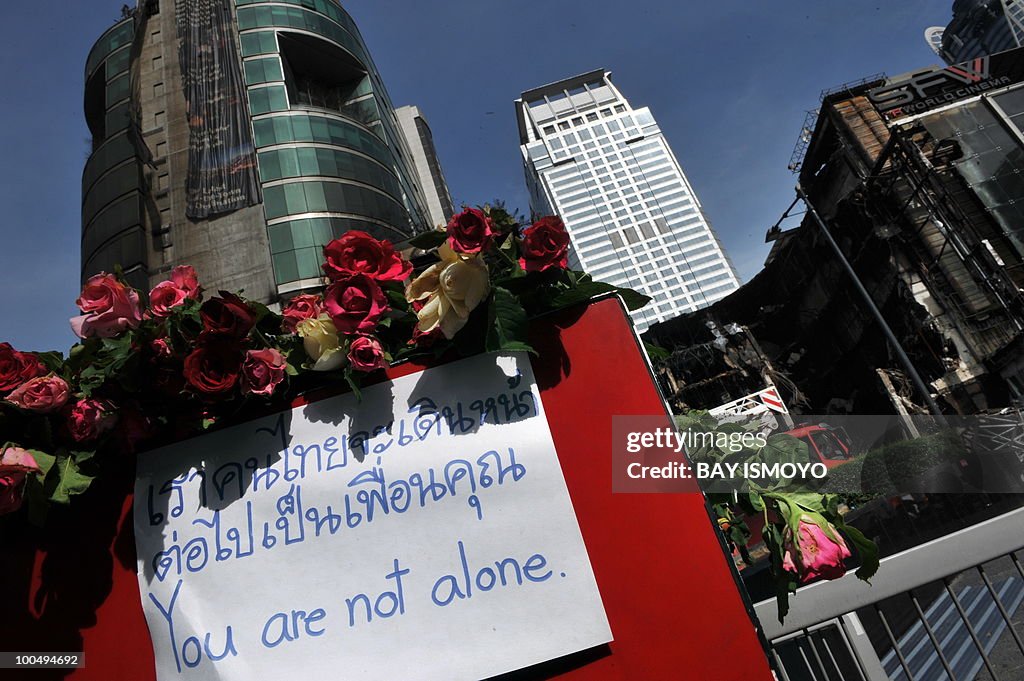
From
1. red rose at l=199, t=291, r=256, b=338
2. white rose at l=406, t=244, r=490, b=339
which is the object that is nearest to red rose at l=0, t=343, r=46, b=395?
red rose at l=199, t=291, r=256, b=338

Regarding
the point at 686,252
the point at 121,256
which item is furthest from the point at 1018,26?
the point at 121,256

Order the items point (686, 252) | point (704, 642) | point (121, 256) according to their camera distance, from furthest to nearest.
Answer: point (686, 252) → point (121, 256) → point (704, 642)

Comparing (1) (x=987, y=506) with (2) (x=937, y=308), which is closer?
(1) (x=987, y=506)

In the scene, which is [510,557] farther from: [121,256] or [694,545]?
[121,256]

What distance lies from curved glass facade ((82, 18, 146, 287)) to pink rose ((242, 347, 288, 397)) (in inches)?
981

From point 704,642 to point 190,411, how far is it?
1.87 meters

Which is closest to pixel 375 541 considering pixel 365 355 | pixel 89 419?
pixel 365 355

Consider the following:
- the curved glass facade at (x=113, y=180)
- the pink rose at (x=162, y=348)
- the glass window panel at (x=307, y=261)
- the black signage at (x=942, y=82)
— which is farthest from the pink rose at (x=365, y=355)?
the black signage at (x=942, y=82)

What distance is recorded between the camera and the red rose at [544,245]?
1.74m

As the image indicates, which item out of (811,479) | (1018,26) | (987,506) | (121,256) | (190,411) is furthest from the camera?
(1018,26)

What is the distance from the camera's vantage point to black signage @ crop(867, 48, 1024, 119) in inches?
928

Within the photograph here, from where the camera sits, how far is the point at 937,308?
66.7 ft

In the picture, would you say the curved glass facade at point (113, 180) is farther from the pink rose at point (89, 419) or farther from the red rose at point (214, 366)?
the red rose at point (214, 366)

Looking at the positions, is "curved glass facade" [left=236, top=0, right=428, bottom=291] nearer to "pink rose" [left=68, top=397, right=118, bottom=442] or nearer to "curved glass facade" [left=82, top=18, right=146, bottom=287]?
"curved glass facade" [left=82, top=18, right=146, bottom=287]
